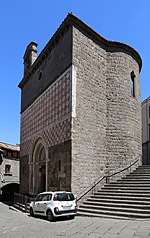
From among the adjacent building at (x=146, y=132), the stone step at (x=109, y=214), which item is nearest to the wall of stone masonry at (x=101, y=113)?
the stone step at (x=109, y=214)

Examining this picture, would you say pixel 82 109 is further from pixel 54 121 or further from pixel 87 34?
pixel 87 34

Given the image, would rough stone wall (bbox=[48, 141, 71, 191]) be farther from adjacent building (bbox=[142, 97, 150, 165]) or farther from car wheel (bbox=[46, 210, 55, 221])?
adjacent building (bbox=[142, 97, 150, 165])

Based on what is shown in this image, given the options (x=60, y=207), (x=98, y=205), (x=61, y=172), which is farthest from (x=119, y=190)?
(x=60, y=207)

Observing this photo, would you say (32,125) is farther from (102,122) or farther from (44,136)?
(102,122)

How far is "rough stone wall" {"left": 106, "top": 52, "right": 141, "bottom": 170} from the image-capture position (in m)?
17.7

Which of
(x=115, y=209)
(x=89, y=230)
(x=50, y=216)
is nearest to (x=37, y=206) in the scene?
(x=50, y=216)

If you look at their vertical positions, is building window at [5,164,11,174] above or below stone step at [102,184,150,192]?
below

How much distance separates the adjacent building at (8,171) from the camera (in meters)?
31.9

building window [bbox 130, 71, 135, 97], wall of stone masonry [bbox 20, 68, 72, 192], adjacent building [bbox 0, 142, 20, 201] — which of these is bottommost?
adjacent building [bbox 0, 142, 20, 201]

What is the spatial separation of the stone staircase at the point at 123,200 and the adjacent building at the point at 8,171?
18496 millimetres

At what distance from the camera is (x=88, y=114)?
54.0 ft

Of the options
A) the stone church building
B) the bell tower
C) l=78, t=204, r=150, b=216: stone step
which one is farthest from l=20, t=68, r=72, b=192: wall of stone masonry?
the bell tower

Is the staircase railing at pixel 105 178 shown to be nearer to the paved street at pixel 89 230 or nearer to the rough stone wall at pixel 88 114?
the rough stone wall at pixel 88 114

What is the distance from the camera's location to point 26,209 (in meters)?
16.2
